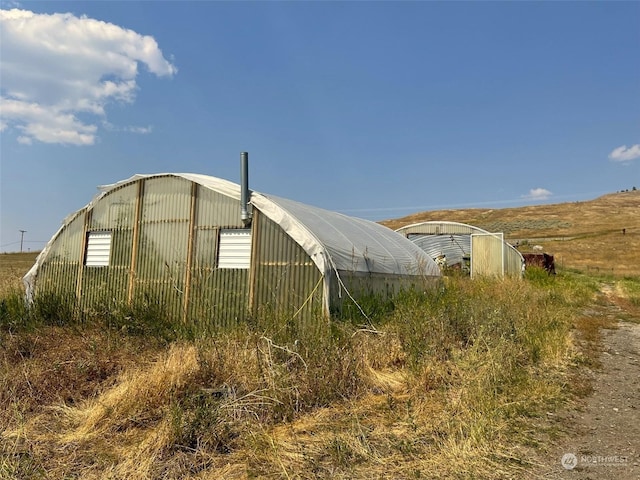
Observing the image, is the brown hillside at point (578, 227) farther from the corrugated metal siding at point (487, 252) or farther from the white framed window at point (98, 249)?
the white framed window at point (98, 249)

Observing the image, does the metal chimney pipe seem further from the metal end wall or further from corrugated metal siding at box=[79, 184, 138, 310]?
corrugated metal siding at box=[79, 184, 138, 310]

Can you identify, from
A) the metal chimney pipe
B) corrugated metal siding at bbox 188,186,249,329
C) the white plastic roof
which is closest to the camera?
the white plastic roof

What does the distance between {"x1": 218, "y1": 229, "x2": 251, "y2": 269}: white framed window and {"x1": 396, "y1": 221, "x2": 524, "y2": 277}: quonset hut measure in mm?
13176

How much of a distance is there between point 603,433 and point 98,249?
10.8 meters

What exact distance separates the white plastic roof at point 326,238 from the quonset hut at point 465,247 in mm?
9007

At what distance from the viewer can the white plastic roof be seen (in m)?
9.34

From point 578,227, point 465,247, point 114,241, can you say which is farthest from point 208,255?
point 578,227

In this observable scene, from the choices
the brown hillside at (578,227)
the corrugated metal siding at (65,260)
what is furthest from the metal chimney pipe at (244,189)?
the brown hillside at (578,227)

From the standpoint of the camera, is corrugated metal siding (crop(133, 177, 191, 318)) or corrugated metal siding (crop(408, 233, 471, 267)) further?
corrugated metal siding (crop(408, 233, 471, 267))

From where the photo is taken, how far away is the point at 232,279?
993cm

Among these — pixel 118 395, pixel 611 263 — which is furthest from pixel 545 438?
pixel 611 263

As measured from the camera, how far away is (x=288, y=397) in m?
5.01

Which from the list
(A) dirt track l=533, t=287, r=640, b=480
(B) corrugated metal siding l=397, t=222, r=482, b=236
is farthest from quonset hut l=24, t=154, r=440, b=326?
(B) corrugated metal siding l=397, t=222, r=482, b=236

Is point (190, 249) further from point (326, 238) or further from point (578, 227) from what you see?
point (578, 227)
